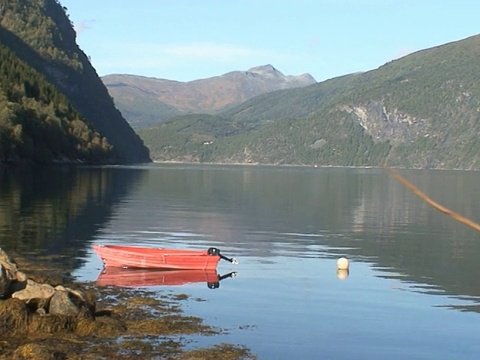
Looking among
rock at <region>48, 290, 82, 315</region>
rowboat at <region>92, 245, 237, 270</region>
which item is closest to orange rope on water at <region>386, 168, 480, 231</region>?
rock at <region>48, 290, 82, 315</region>

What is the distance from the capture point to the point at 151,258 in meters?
43.9

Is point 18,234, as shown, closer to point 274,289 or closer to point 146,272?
point 146,272

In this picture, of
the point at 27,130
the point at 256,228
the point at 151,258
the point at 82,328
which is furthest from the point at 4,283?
the point at 27,130

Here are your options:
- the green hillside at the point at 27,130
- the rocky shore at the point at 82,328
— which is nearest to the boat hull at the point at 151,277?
the rocky shore at the point at 82,328

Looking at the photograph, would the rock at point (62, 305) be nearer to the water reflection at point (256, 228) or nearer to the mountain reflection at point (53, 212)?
the water reflection at point (256, 228)

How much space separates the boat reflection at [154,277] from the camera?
39.8 metres

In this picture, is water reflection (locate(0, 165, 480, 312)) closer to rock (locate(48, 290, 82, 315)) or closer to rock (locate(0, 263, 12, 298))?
rock (locate(0, 263, 12, 298))

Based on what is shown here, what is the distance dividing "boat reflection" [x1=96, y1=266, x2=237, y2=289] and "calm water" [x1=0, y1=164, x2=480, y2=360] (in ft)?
1.38

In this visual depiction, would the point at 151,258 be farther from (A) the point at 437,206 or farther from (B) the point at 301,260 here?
(A) the point at 437,206

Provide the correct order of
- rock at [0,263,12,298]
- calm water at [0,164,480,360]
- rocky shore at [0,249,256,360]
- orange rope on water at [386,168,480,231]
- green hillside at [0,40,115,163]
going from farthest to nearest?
green hillside at [0,40,115,163]
calm water at [0,164,480,360]
rock at [0,263,12,298]
rocky shore at [0,249,256,360]
orange rope on water at [386,168,480,231]

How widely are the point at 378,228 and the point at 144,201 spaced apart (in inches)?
1254

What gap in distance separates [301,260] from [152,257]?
34.1 feet

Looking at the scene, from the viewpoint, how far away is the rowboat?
43.9 m

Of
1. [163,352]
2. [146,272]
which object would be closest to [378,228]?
[146,272]
